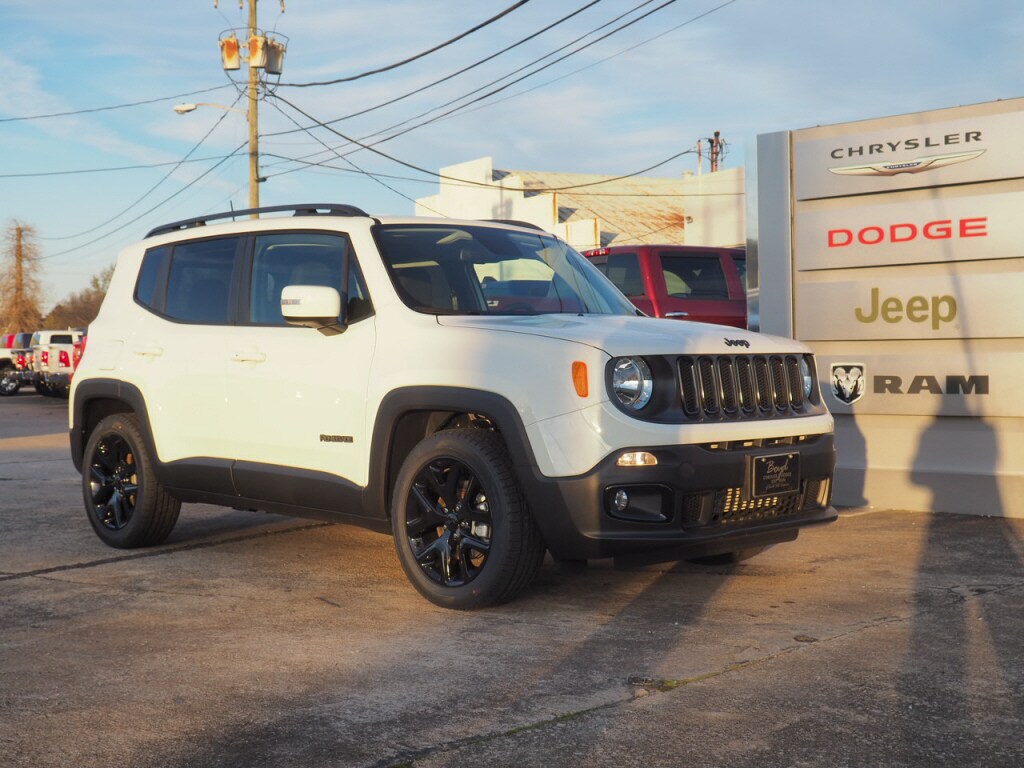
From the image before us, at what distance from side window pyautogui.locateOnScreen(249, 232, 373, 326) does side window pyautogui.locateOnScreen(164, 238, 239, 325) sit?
0.77ft

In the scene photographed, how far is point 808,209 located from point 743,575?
378cm

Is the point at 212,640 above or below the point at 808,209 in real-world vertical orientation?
below

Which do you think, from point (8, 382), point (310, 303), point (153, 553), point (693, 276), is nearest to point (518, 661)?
point (310, 303)

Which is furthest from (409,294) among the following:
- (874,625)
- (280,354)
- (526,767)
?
(526,767)

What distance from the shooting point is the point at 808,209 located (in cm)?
916

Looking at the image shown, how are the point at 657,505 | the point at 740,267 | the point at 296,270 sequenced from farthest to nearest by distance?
the point at 740,267
the point at 296,270
the point at 657,505

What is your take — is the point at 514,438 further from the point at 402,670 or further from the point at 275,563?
the point at 275,563

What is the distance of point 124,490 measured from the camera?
23.9 feet

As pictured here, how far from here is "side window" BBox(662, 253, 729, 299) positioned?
13.9m

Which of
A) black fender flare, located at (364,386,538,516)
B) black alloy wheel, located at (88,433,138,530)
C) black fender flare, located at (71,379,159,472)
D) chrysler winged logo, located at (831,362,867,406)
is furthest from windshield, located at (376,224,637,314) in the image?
chrysler winged logo, located at (831,362,867,406)

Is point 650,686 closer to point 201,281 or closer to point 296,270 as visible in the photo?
point 296,270

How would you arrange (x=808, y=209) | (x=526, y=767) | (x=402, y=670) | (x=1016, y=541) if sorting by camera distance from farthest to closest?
(x=808, y=209)
(x=1016, y=541)
(x=402, y=670)
(x=526, y=767)

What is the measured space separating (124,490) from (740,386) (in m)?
3.83

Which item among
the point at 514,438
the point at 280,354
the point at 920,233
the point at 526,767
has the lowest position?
the point at 526,767
